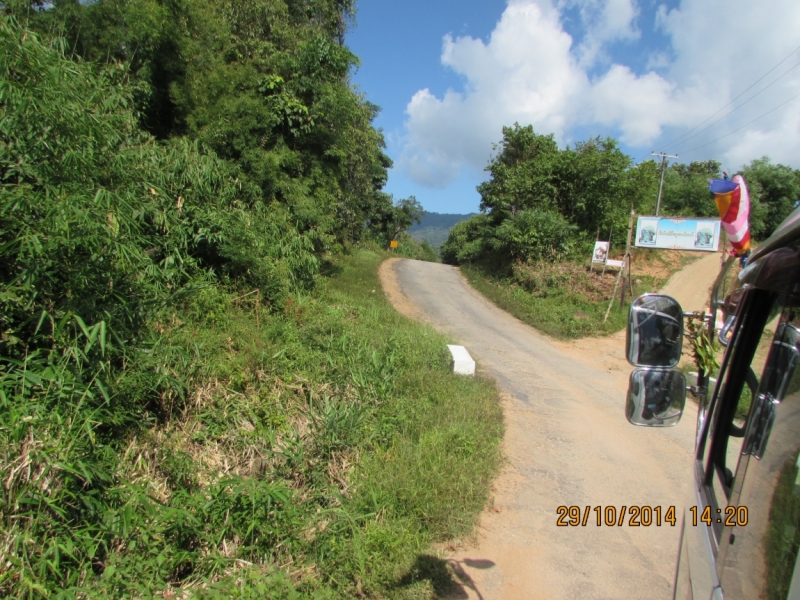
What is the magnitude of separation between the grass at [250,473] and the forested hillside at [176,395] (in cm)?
2

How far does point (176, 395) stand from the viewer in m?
5.12

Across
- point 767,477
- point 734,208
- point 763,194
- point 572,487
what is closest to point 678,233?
point 572,487

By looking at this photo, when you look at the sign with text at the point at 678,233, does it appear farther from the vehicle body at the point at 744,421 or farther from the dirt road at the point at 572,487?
the vehicle body at the point at 744,421

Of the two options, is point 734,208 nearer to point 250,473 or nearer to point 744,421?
point 744,421

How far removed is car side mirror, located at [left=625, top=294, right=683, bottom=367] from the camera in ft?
6.91

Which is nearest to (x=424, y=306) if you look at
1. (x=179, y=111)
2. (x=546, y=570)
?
(x=179, y=111)

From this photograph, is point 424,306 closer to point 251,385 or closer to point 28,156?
point 251,385

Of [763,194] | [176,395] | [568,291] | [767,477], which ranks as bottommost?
[176,395]

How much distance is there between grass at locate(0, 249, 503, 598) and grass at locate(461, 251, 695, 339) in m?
6.73

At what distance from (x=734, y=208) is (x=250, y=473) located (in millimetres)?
4292

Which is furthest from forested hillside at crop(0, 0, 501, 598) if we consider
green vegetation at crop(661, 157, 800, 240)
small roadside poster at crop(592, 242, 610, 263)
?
green vegetation at crop(661, 157, 800, 240)

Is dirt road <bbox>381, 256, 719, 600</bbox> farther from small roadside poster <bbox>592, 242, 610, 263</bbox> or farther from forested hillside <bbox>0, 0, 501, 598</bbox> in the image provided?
small roadside poster <bbox>592, 242, 610, 263</bbox>

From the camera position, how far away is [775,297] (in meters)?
1.65

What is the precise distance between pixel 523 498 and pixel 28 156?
521 centimetres
